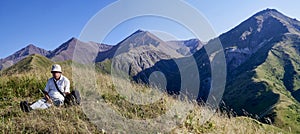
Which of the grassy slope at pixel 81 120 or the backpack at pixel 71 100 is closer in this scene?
the grassy slope at pixel 81 120

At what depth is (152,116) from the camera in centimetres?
880

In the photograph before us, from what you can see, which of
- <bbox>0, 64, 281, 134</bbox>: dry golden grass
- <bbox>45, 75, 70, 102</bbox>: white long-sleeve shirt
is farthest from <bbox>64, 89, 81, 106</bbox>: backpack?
<bbox>45, 75, 70, 102</bbox>: white long-sleeve shirt

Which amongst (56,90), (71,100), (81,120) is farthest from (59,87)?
(81,120)

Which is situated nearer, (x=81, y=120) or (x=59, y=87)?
(x=81, y=120)

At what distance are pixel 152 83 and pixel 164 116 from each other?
527 cm

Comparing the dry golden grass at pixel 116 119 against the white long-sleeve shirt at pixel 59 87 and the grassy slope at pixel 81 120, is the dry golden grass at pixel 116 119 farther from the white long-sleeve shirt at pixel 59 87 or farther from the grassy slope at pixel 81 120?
the white long-sleeve shirt at pixel 59 87

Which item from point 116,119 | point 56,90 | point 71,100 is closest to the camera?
point 116,119

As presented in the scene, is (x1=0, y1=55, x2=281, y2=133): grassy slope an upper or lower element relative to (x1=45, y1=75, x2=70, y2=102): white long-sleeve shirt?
lower

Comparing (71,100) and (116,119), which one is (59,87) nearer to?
(71,100)

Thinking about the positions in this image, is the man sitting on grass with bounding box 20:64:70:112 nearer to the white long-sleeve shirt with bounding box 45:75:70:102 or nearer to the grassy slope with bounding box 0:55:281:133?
the white long-sleeve shirt with bounding box 45:75:70:102

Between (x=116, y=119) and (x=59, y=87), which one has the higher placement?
(x=59, y=87)

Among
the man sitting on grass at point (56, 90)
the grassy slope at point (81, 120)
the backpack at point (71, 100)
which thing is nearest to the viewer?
the grassy slope at point (81, 120)

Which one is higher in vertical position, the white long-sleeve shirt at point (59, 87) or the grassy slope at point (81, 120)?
the white long-sleeve shirt at point (59, 87)

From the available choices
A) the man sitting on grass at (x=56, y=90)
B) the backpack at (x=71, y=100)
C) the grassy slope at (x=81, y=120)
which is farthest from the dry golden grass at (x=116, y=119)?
the man sitting on grass at (x=56, y=90)
